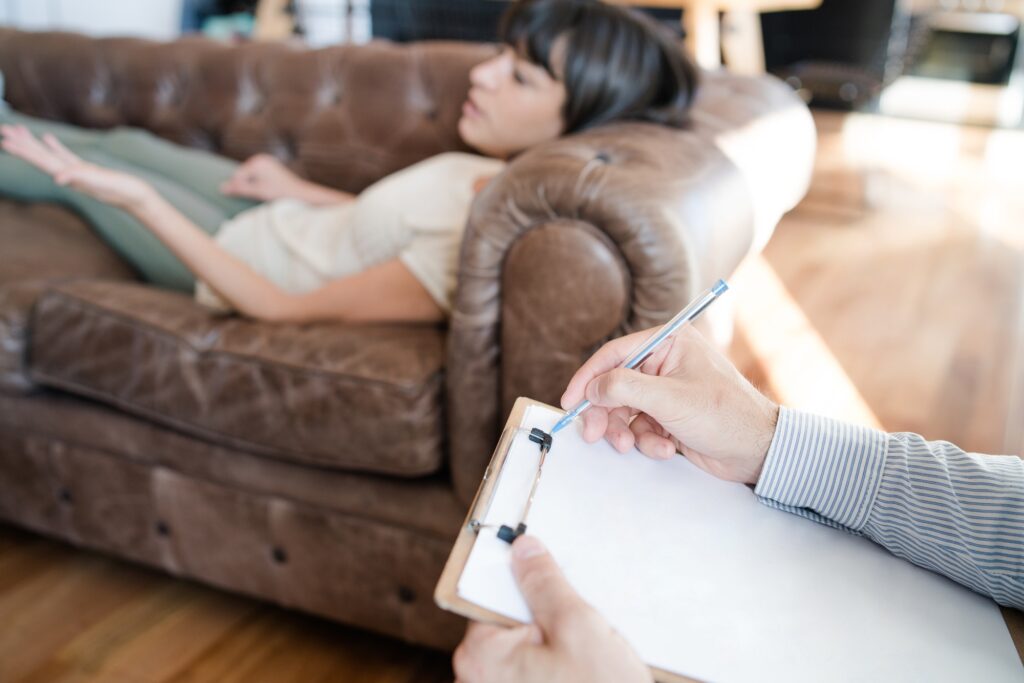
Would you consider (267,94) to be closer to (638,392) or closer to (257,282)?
(257,282)

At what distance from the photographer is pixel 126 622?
1386 mm

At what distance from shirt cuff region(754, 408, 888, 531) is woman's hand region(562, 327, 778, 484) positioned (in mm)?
19

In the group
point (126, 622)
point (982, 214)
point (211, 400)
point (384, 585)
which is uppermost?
point (211, 400)

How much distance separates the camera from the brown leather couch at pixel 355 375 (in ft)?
3.38

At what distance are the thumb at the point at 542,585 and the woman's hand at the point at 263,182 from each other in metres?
1.36

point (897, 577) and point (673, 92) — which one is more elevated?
point (673, 92)

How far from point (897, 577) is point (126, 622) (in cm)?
123

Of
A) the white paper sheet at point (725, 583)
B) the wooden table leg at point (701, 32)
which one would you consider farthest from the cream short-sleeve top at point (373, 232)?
the wooden table leg at point (701, 32)

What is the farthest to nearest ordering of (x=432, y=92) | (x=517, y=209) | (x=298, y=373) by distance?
(x=432, y=92) → (x=298, y=373) → (x=517, y=209)

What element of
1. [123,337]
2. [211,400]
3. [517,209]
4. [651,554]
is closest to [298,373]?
[211,400]

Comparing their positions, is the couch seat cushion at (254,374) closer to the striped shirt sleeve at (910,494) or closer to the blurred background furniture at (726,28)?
the striped shirt sleeve at (910,494)

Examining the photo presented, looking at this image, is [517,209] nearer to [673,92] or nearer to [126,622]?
[673,92]

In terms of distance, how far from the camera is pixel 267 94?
194 cm

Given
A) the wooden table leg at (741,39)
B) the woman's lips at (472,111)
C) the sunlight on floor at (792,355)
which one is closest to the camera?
the woman's lips at (472,111)
